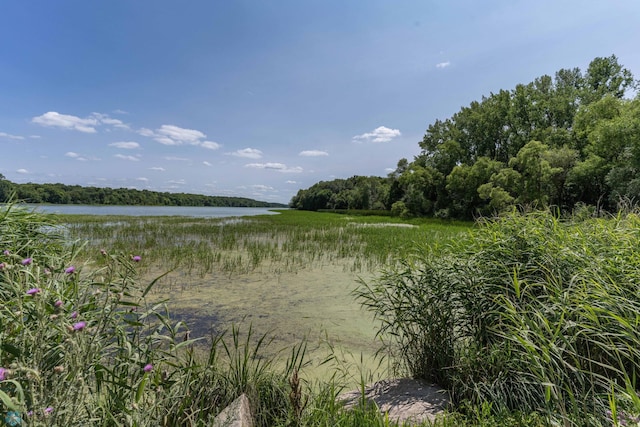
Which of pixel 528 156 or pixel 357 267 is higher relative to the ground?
pixel 528 156

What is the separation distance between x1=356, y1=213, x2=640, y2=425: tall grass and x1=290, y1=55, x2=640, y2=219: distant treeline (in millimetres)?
4902

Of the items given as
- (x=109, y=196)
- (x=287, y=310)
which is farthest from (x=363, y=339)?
(x=109, y=196)

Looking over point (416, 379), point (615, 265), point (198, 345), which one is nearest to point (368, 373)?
point (416, 379)

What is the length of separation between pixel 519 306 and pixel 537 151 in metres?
24.9

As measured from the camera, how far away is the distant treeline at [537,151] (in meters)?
16.9

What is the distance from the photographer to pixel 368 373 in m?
3.45

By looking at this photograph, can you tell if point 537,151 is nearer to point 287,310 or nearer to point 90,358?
point 287,310

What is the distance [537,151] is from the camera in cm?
2136

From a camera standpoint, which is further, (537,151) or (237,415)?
(537,151)

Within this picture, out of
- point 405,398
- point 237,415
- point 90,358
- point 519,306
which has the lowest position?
point 405,398

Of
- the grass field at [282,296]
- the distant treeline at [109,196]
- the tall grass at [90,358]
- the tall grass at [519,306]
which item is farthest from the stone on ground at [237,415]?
the distant treeline at [109,196]

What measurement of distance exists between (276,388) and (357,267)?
654cm

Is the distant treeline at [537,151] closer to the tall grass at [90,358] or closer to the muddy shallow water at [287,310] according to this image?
the muddy shallow water at [287,310]

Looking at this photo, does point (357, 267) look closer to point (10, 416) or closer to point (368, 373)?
point (368, 373)
